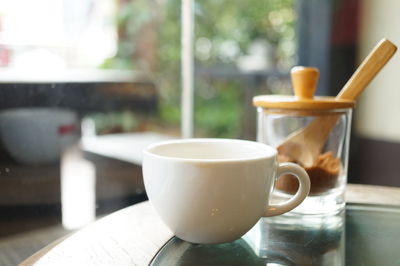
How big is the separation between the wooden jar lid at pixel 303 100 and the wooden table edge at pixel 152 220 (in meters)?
0.14

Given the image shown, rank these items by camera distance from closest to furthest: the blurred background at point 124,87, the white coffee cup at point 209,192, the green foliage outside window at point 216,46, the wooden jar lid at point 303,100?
the white coffee cup at point 209,192, the wooden jar lid at point 303,100, the blurred background at point 124,87, the green foliage outside window at point 216,46

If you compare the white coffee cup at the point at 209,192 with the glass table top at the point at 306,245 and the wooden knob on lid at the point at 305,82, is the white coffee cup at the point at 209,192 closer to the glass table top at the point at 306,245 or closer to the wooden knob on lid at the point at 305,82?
the glass table top at the point at 306,245

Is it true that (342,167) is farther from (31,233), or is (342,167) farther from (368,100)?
(368,100)

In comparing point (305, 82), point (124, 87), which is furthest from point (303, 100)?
point (124, 87)

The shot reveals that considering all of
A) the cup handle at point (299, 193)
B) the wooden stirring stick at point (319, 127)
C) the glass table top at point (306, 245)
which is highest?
the wooden stirring stick at point (319, 127)

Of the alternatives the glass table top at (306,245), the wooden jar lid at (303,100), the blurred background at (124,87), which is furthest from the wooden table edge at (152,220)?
the blurred background at (124,87)

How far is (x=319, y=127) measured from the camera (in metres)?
0.48

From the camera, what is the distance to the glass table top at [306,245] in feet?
1.20

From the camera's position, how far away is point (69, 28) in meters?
1.32

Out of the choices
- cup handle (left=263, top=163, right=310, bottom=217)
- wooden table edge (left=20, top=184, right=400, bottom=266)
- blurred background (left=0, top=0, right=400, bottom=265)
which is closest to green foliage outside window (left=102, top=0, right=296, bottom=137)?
blurred background (left=0, top=0, right=400, bottom=265)

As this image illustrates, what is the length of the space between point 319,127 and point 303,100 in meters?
0.05

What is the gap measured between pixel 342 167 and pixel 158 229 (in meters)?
0.23

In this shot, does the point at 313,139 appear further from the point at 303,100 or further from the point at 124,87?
the point at 124,87

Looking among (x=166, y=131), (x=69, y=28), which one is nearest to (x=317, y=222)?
(x=69, y=28)
